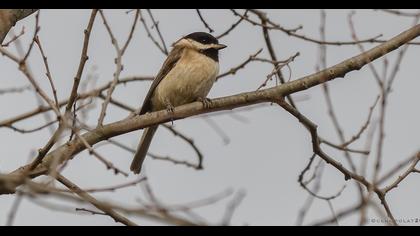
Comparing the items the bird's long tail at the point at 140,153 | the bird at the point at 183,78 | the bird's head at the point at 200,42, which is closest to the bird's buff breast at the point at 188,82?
the bird at the point at 183,78

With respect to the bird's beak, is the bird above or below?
below

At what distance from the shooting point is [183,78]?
6.59 meters

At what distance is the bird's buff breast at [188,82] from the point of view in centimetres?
651

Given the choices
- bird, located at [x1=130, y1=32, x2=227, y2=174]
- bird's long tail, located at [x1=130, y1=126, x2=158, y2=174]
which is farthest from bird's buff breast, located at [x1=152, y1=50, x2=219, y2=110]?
bird's long tail, located at [x1=130, y1=126, x2=158, y2=174]

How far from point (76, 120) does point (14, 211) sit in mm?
1523

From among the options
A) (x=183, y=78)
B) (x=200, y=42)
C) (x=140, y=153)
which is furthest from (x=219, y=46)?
(x=140, y=153)

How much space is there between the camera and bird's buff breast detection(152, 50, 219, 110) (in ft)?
21.4

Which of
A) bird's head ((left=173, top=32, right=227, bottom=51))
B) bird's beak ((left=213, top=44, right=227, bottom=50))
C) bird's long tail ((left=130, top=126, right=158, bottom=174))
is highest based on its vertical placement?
bird's head ((left=173, top=32, right=227, bottom=51))

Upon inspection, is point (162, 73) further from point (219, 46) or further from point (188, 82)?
point (219, 46)

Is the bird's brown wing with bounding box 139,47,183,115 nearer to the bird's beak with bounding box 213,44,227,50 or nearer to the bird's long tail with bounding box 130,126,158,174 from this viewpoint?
the bird's long tail with bounding box 130,126,158,174

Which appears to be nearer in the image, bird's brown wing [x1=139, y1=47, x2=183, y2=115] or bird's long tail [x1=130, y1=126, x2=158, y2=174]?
bird's long tail [x1=130, y1=126, x2=158, y2=174]

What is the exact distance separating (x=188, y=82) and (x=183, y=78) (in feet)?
0.28

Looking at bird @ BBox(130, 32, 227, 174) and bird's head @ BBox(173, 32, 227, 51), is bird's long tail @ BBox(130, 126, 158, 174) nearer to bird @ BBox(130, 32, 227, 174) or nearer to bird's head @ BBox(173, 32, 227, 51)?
bird @ BBox(130, 32, 227, 174)

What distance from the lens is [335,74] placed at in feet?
15.4
